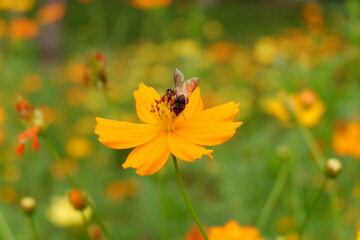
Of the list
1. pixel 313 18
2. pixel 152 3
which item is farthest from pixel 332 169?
pixel 313 18

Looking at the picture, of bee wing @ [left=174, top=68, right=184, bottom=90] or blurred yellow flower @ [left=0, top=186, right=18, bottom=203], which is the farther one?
blurred yellow flower @ [left=0, top=186, right=18, bottom=203]

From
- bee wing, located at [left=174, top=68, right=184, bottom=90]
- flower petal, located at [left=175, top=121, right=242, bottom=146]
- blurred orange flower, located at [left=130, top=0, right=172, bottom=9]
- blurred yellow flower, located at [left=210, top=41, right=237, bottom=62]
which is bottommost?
flower petal, located at [left=175, top=121, right=242, bottom=146]

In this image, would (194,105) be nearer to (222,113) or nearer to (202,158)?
(222,113)

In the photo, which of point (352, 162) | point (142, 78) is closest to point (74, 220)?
point (352, 162)

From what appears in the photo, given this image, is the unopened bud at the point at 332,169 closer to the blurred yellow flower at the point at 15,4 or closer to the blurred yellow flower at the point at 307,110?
the blurred yellow flower at the point at 307,110

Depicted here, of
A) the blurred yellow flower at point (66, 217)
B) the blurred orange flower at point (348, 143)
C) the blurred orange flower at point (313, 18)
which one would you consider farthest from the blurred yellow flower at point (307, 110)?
the blurred orange flower at point (313, 18)

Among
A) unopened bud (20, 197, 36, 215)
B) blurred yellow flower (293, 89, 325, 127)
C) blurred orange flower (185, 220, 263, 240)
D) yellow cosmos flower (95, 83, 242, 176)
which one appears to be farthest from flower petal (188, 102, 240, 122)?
blurred yellow flower (293, 89, 325, 127)

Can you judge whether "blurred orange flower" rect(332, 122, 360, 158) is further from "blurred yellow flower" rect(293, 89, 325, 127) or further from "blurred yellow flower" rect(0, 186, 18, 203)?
"blurred yellow flower" rect(0, 186, 18, 203)

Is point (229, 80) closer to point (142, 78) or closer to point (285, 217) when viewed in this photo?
point (142, 78)
